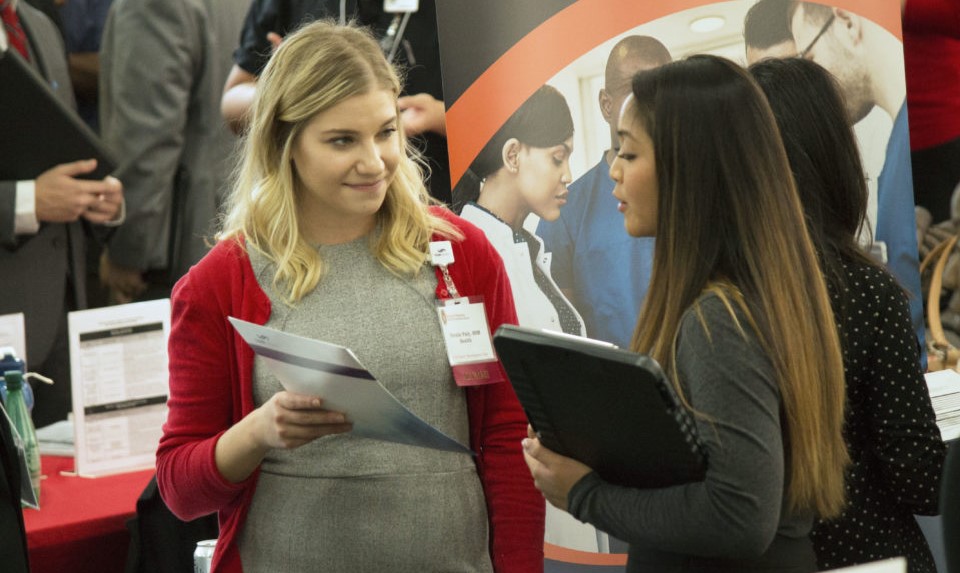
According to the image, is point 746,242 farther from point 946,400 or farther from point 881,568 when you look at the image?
point 946,400

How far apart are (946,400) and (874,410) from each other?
0.88 metres

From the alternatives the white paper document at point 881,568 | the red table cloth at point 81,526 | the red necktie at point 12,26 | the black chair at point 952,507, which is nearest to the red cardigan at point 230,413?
the red table cloth at point 81,526

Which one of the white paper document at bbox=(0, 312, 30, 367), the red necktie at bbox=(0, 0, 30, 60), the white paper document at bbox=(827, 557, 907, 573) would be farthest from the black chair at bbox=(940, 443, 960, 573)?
the red necktie at bbox=(0, 0, 30, 60)

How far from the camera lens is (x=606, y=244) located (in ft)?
8.26

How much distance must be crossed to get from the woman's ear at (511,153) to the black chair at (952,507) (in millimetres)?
1499

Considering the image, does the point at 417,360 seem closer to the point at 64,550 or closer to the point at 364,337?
the point at 364,337

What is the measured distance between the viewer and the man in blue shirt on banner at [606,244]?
2496 mm

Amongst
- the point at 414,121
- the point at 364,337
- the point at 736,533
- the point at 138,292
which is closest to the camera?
the point at 736,533

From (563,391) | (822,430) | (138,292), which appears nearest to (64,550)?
(563,391)

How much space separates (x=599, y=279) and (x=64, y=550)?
1.33m

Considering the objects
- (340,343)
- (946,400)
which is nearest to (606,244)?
(946,400)

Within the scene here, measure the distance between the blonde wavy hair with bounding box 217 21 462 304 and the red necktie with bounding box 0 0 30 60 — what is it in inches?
85.3

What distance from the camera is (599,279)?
2.52 meters

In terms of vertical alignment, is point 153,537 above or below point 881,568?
below
